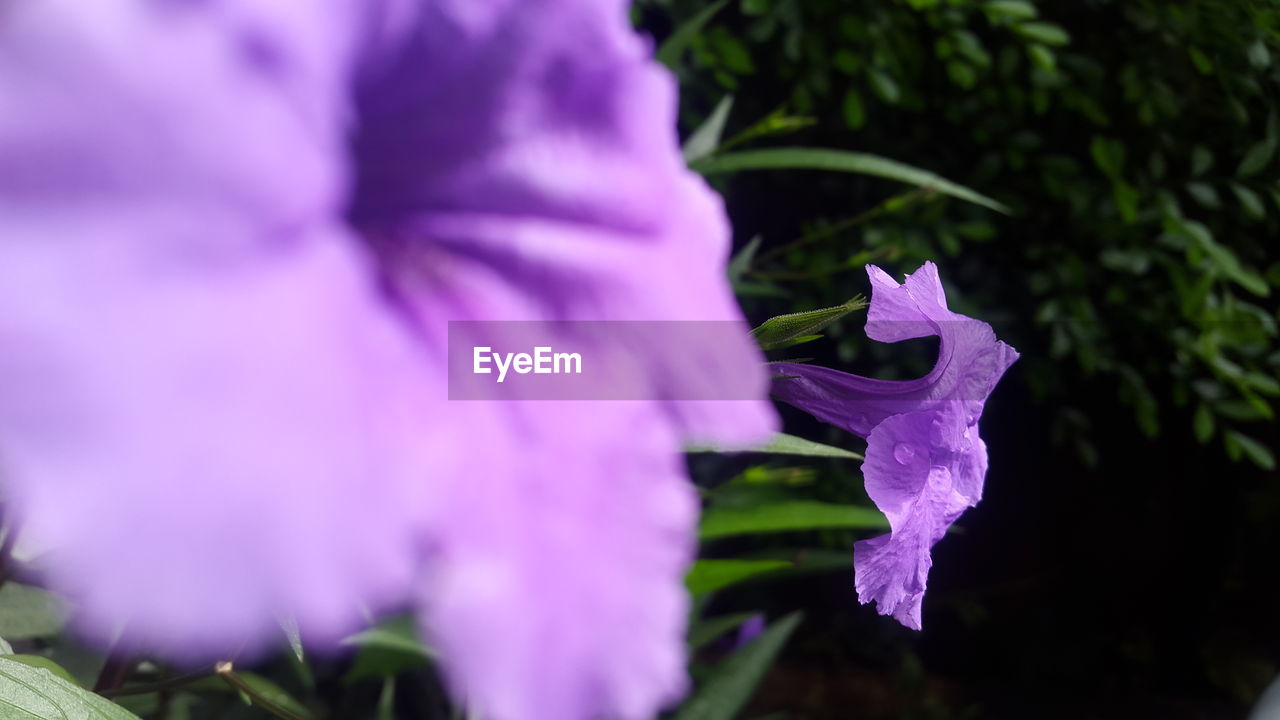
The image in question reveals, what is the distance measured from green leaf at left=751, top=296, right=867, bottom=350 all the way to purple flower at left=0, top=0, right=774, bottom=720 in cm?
8

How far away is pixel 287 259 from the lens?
0.10 metres

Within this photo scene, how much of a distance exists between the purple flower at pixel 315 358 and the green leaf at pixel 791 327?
81mm

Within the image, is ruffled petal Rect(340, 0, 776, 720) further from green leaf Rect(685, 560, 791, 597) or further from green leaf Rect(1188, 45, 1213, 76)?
green leaf Rect(1188, 45, 1213, 76)

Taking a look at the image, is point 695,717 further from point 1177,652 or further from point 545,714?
point 1177,652

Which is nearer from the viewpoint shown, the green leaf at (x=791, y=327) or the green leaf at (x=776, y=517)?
the green leaf at (x=791, y=327)

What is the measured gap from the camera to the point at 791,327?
0.21 metres

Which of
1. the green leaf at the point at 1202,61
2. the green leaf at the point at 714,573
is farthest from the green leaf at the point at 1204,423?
the green leaf at the point at 714,573

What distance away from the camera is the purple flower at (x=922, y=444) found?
0.19 metres

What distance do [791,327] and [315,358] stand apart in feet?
0.41

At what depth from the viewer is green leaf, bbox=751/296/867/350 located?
0.20 m

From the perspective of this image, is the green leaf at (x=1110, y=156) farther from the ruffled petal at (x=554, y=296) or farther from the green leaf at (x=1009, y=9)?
the ruffled petal at (x=554, y=296)

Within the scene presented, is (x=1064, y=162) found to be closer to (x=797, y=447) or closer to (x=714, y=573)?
(x=714, y=573)

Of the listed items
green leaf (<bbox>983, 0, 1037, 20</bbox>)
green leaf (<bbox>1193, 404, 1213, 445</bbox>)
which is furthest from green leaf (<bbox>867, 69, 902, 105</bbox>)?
green leaf (<bbox>1193, 404, 1213, 445</bbox>)

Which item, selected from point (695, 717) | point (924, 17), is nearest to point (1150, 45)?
point (924, 17)
